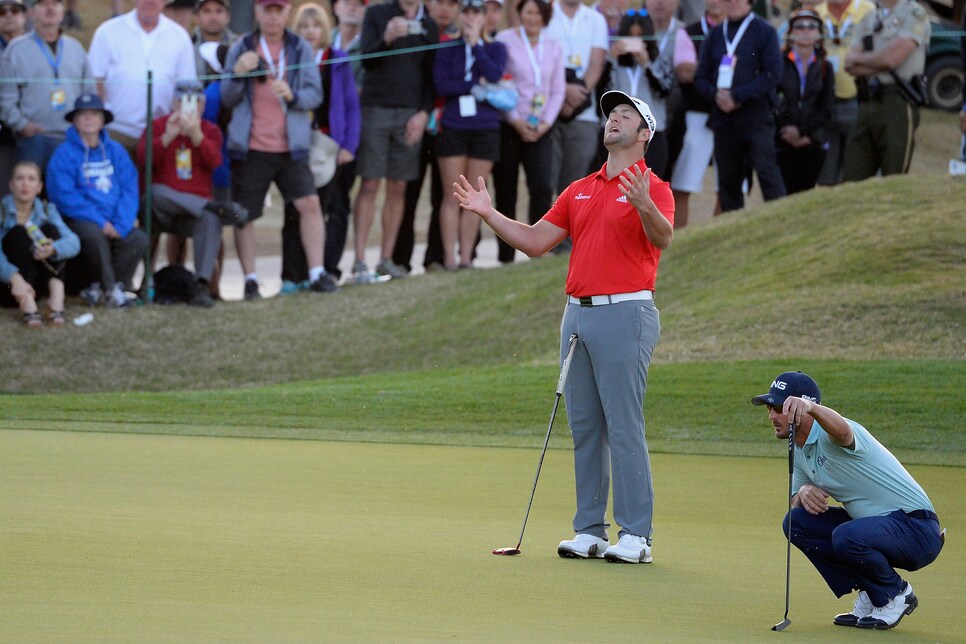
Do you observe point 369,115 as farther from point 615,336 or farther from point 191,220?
point 615,336

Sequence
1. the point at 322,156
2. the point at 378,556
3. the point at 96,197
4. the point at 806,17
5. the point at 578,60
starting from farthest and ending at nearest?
the point at 578,60 → the point at 806,17 → the point at 322,156 → the point at 96,197 → the point at 378,556

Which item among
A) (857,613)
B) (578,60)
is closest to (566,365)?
(857,613)

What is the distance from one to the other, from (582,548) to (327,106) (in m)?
10.6

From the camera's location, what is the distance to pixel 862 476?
19.7ft

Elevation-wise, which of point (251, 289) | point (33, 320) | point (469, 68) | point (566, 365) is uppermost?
point (469, 68)

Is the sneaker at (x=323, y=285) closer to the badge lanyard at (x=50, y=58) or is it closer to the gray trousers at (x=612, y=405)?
the badge lanyard at (x=50, y=58)

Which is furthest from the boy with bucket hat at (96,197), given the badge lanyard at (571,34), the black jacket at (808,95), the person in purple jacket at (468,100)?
the black jacket at (808,95)

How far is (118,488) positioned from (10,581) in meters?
3.03

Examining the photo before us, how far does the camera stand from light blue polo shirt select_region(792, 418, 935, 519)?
5961mm

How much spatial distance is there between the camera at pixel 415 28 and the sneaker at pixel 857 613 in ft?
38.7

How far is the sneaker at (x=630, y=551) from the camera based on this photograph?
22.6 feet

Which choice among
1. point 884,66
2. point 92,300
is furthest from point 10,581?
point 884,66

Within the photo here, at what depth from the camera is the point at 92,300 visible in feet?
51.7

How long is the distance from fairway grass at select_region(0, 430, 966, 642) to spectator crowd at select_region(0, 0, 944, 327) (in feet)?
17.8
